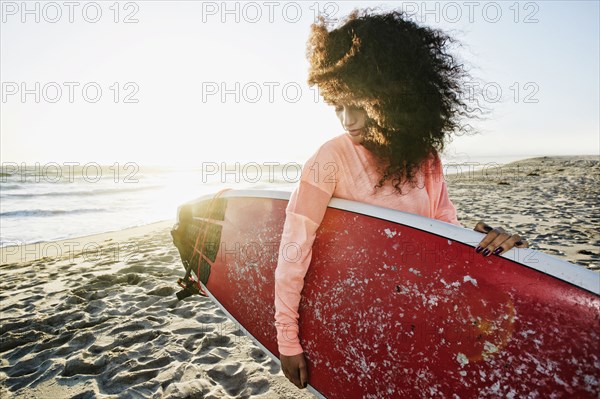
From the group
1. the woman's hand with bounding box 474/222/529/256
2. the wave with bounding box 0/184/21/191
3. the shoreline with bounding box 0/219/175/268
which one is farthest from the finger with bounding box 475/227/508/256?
the wave with bounding box 0/184/21/191

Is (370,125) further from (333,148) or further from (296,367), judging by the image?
(296,367)

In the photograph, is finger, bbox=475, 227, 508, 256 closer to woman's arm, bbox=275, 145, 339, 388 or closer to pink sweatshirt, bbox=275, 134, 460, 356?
pink sweatshirt, bbox=275, 134, 460, 356

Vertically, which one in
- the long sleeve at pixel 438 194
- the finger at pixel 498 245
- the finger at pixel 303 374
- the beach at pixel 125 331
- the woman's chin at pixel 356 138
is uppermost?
the woman's chin at pixel 356 138

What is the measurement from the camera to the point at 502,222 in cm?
608

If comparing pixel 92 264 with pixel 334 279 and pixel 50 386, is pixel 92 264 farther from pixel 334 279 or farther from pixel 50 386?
pixel 334 279

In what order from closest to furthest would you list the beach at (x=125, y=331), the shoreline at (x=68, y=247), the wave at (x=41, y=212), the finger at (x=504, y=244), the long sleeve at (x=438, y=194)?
the finger at (x=504, y=244) → the long sleeve at (x=438, y=194) → the beach at (x=125, y=331) → the shoreline at (x=68, y=247) → the wave at (x=41, y=212)

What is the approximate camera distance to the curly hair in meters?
1.29

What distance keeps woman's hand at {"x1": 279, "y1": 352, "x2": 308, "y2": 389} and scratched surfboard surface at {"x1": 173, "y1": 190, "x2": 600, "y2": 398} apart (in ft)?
0.44

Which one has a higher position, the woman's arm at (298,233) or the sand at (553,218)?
Result: the woman's arm at (298,233)

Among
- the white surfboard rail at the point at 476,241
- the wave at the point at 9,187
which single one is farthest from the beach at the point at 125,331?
the wave at the point at 9,187

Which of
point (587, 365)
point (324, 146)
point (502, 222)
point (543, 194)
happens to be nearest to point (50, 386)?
point (324, 146)

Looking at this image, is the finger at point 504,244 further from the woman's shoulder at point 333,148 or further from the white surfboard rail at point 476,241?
the woman's shoulder at point 333,148

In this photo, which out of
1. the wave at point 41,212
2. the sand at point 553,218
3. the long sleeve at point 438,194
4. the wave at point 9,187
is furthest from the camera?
the wave at point 9,187

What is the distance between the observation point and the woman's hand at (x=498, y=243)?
1.17 meters
